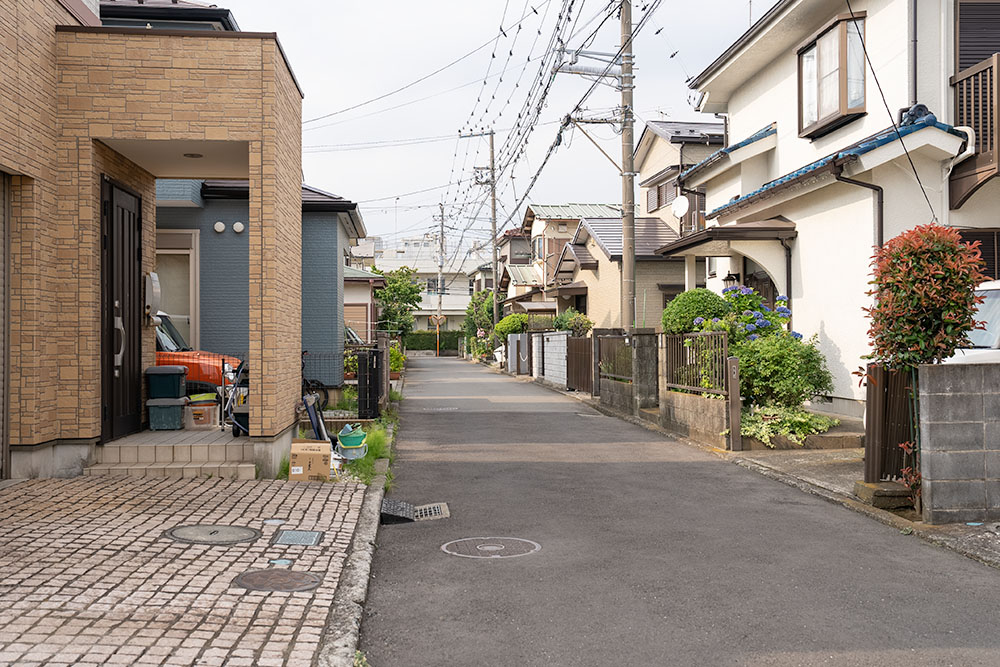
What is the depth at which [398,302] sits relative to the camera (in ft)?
140

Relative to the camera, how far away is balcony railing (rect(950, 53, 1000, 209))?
1098 centimetres

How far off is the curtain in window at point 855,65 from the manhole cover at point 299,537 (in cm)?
1070

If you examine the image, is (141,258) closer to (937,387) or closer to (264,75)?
(264,75)

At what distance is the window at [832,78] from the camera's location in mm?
13211

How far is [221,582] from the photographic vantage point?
536 cm

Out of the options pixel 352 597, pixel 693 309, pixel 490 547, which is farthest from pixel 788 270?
pixel 352 597

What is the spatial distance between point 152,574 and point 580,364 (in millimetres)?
19779

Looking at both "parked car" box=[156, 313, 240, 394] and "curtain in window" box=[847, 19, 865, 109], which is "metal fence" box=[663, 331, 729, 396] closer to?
"curtain in window" box=[847, 19, 865, 109]

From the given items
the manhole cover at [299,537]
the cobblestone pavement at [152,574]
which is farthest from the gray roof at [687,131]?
the manhole cover at [299,537]

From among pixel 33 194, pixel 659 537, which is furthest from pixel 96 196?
pixel 659 537

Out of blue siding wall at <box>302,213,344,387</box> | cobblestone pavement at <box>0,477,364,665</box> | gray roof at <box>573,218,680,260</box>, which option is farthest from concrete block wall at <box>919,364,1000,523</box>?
gray roof at <box>573,218,680,260</box>

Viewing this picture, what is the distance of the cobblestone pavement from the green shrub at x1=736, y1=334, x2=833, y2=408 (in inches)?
258

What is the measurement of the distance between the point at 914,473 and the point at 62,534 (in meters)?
7.09

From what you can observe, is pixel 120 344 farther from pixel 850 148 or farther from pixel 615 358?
pixel 615 358
